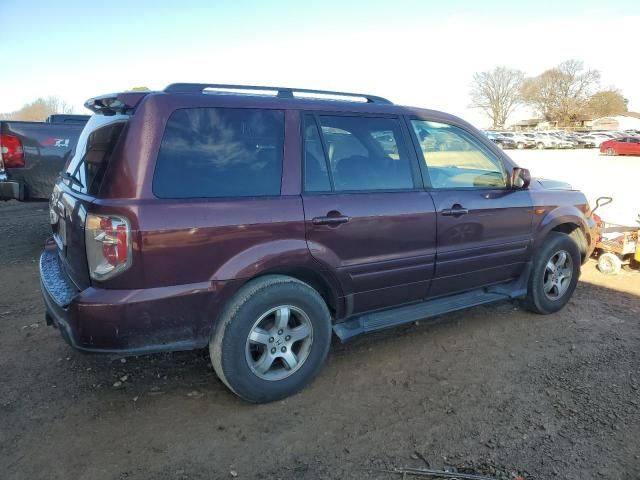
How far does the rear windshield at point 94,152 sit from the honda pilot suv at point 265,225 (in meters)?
0.02

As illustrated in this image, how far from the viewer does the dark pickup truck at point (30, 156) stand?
21.6 ft

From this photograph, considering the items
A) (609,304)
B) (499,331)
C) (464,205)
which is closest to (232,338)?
(464,205)

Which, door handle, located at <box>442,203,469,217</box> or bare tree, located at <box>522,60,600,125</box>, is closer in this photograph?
door handle, located at <box>442,203,469,217</box>

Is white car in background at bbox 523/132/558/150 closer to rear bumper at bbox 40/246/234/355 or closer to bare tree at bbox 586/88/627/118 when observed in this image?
bare tree at bbox 586/88/627/118

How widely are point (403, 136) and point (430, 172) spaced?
1.14 feet

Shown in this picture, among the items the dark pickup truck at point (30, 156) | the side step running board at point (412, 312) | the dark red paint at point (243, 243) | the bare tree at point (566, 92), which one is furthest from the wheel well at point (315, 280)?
the bare tree at point (566, 92)

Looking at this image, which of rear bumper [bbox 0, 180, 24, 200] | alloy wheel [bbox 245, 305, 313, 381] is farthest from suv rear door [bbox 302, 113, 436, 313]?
rear bumper [bbox 0, 180, 24, 200]

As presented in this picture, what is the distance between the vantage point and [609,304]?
15.9 feet

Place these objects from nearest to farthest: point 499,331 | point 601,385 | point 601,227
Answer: point 601,385 < point 499,331 < point 601,227

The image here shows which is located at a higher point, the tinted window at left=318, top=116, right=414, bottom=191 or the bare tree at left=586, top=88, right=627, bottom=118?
the bare tree at left=586, top=88, right=627, bottom=118

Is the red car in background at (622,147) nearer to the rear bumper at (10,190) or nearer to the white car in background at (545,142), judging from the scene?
the white car in background at (545,142)

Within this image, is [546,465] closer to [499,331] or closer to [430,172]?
[499,331]

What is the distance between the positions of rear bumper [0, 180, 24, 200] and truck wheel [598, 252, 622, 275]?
7515 mm

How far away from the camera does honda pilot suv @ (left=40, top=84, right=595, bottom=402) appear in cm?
260
